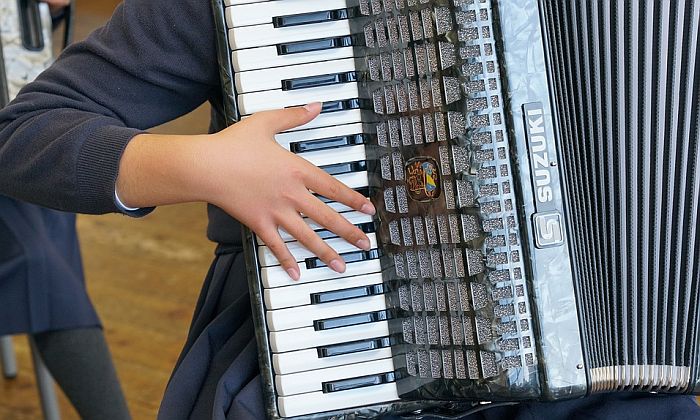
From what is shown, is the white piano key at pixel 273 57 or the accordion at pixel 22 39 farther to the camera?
the accordion at pixel 22 39

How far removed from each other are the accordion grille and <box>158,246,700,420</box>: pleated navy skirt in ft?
0.18

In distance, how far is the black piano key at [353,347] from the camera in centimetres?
102

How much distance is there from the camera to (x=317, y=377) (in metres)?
1.02

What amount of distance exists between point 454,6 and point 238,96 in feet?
0.77

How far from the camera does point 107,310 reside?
8.37ft

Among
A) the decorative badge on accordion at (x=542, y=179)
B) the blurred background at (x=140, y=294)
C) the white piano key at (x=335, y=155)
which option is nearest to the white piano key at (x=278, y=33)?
the white piano key at (x=335, y=155)

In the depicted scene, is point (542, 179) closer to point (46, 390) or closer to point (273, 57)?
point (273, 57)

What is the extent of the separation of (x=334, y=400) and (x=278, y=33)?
0.37 m

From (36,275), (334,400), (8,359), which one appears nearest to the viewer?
(334,400)

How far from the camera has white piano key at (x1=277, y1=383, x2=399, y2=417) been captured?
1.01 m

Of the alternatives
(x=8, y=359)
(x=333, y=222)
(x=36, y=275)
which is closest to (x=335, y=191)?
(x=333, y=222)

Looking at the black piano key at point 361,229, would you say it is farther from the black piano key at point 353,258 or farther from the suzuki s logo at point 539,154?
the suzuki s logo at point 539,154

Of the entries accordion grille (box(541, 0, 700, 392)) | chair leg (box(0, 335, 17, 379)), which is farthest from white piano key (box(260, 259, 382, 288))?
chair leg (box(0, 335, 17, 379))

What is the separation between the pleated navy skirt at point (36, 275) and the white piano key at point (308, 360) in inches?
27.7
